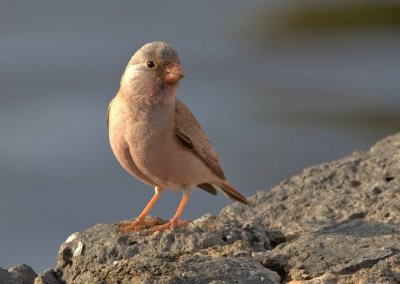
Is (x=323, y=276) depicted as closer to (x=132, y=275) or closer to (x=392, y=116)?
(x=132, y=275)

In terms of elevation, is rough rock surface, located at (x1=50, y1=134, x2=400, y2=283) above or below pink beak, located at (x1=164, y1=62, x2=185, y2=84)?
below

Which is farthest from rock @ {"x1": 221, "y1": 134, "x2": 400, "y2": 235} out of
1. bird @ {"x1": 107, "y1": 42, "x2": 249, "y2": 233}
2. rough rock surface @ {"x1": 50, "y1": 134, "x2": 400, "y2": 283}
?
bird @ {"x1": 107, "y1": 42, "x2": 249, "y2": 233}

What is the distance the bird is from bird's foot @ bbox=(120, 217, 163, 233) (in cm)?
1

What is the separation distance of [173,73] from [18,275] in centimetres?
178

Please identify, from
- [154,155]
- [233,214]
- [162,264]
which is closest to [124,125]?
[154,155]

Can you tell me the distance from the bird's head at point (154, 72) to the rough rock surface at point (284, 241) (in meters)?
0.85

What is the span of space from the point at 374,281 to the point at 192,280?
2.57 feet

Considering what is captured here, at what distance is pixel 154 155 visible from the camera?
8.08m

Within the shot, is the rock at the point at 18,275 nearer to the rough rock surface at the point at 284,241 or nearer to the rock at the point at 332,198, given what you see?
the rough rock surface at the point at 284,241

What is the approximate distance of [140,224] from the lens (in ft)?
25.4

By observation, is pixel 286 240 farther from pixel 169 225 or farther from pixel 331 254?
pixel 331 254

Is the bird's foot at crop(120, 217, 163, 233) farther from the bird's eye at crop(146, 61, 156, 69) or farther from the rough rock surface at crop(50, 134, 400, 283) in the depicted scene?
the bird's eye at crop(146, 61, 156, 69)

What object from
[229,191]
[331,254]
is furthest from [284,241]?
[229,191]

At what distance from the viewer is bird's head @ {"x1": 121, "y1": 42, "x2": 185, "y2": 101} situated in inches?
321
